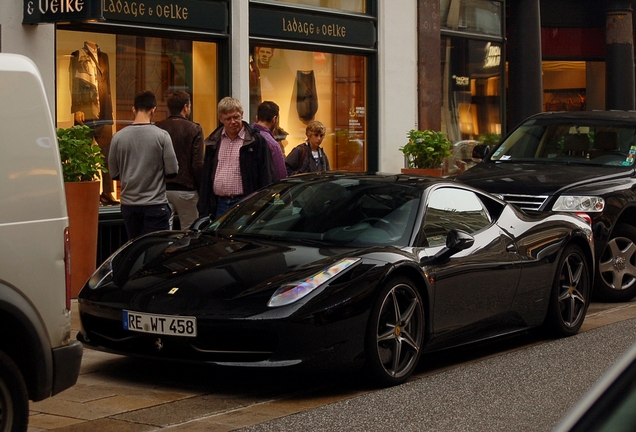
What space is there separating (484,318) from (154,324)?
2.50 m

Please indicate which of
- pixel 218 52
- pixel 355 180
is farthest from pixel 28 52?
pixel 355 180

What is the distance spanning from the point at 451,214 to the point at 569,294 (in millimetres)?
1562

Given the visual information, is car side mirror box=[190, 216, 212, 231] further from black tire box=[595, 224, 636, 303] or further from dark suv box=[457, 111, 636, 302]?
black tire box=[595, 224, 636, 303]

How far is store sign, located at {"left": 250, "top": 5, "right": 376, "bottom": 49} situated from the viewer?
14766 millimetres

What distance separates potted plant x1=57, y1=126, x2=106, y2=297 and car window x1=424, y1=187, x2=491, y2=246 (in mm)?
3904

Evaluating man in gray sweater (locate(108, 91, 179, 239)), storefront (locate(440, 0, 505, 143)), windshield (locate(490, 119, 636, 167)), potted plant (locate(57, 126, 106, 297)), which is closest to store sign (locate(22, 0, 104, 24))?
potted plant (locate(57, 126, 106, 297))

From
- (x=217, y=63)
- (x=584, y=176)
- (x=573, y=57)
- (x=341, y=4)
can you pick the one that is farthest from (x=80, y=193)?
(x=573, y=57)

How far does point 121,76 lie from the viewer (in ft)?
42.9

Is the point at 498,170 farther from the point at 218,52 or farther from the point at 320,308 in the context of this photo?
the point at 320,308

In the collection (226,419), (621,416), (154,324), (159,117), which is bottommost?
(226,419)

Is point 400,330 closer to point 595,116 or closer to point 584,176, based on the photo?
point 584,176

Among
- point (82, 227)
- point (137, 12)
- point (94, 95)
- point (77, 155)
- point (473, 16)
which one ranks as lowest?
point (82, 227)

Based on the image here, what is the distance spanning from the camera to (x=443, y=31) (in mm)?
18766

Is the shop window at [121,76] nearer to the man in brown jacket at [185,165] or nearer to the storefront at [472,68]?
the man in brown jacket at [185,165]
